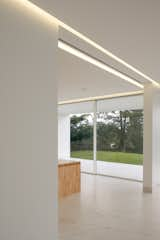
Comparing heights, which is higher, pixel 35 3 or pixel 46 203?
pixel 35 3

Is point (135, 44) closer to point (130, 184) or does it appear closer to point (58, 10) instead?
point (58, 10)

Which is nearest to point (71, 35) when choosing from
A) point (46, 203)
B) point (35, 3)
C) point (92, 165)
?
point (35, 3)

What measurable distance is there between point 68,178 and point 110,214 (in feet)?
5.70

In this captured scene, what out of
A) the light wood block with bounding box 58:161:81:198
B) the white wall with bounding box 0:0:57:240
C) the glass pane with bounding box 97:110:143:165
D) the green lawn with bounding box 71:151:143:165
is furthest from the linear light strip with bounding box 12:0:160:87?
the green lawn with bounding box 71:151:143:165

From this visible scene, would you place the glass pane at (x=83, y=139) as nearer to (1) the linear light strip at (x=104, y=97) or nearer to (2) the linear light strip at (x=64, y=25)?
(1) the linear light strip at (x=104, y=97)

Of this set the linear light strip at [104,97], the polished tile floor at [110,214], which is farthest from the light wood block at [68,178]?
the linear light strip at [104,97]

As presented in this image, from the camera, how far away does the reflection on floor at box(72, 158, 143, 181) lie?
7468mm

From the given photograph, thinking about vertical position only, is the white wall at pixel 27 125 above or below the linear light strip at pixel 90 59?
below

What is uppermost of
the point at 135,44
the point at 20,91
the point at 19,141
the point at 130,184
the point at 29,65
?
the point at 135,44

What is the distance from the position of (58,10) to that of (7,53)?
80 cm

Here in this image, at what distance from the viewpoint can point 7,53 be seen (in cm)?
226

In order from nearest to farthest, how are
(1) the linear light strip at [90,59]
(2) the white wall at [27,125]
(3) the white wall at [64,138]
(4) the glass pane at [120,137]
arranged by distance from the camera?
1. (2) the white wall at [27,125]
2. (1) the linear light strip at [90,59]
3. (4) the glass pane at [120,137]
4. (3) the white wall at [64,138]

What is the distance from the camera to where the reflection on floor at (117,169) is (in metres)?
7.47

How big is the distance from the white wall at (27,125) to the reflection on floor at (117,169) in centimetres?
521
